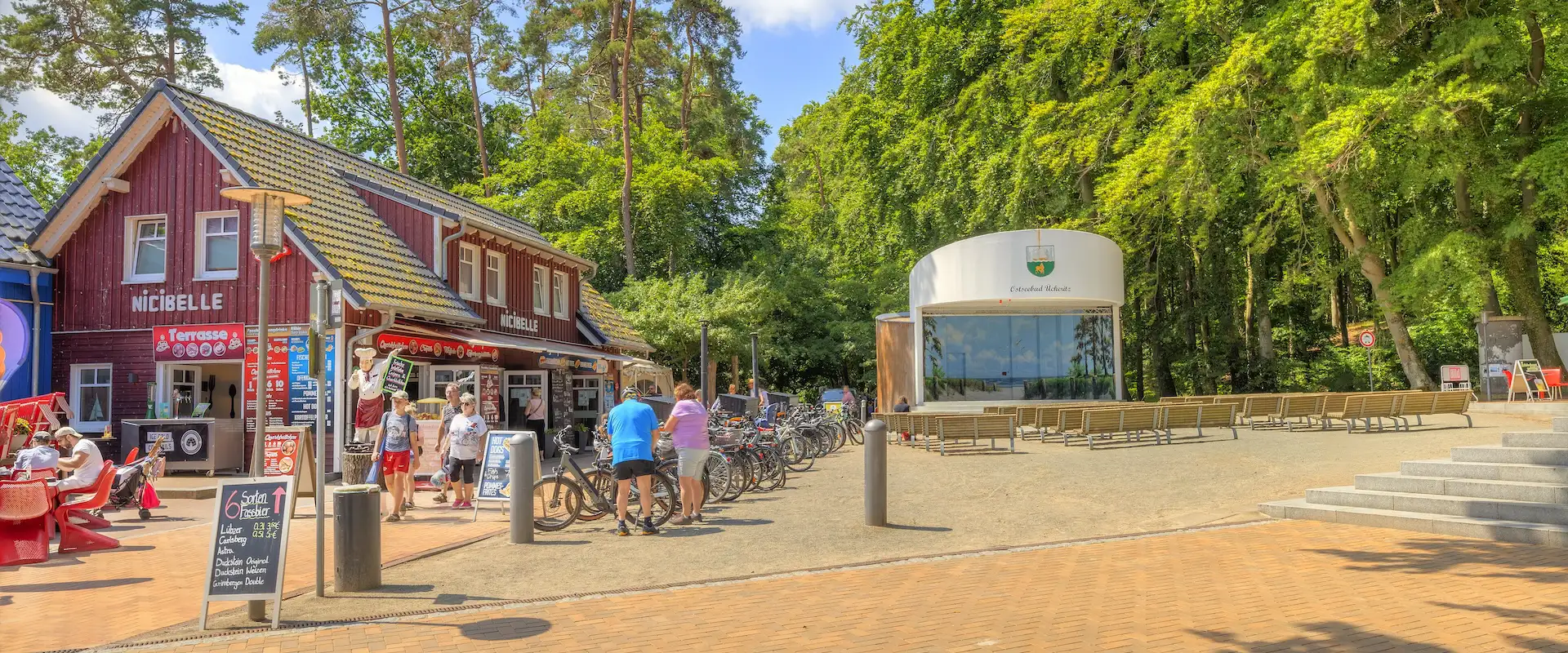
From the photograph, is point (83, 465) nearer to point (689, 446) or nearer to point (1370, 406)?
point (689, 446)

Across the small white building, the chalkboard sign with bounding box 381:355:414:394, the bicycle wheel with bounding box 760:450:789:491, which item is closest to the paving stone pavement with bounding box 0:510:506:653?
the chalkboard sign with bounding box 381:355:414:394

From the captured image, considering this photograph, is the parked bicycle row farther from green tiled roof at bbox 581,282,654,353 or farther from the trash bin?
green tiled roof at bbox 581,282,654,353

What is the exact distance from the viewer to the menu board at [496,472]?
11.8 meters

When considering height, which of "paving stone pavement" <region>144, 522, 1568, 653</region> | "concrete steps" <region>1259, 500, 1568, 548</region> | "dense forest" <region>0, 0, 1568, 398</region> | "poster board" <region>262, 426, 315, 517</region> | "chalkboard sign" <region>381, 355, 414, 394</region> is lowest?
"paving stone pavement" <region>144, 522, 1568, 653</region>

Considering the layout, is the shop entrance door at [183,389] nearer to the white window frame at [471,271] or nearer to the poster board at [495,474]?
the white window frame at [471,271]

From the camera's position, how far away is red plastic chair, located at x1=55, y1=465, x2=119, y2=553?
31.6 ft

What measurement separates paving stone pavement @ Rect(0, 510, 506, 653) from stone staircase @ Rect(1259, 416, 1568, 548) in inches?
332

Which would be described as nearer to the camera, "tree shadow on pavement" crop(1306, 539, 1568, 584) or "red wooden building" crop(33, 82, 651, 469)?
"tree shadow on pavement" crop(1306, 539, 1568, 584)

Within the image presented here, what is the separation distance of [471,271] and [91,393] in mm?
6632

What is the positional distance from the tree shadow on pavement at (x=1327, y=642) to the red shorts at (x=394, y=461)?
28.0 ft

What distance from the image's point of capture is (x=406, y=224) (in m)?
19.5

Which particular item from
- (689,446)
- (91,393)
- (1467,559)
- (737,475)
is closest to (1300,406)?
(737,475)

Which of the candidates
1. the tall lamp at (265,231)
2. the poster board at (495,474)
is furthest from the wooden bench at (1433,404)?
the tall lamp at (265,231)

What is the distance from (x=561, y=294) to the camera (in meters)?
24.2
